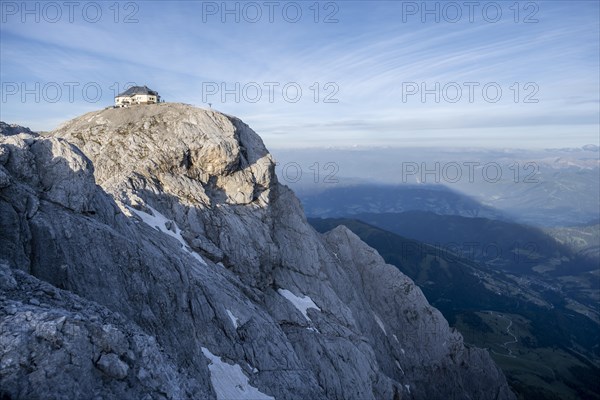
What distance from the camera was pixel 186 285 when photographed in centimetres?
3788

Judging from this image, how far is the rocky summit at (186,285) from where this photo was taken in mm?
19281

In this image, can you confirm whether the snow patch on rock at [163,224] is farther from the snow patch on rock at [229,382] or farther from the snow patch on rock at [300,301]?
the snow patch on rock at [300,301]

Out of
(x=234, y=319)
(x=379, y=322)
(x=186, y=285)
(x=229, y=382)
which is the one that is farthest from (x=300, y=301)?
(x=186, y=285)

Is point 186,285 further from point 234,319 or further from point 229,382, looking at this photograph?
point 229,382

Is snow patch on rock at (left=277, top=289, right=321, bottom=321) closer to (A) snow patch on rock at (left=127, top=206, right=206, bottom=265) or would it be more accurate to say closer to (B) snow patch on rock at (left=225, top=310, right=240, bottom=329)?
(A) snow patch on rock at (left=127, top=206, right=206, bottom=265)

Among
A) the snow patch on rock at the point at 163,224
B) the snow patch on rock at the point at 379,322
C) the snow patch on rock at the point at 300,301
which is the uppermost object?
the snow patch on rock at the point at 163,224

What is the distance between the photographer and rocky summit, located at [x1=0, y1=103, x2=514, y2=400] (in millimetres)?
19281

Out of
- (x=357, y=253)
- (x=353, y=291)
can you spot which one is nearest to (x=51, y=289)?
(x=353, y=291)

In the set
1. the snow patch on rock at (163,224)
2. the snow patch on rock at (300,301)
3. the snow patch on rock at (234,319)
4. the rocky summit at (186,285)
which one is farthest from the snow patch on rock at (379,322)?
the snow patch on rock at (234,319)

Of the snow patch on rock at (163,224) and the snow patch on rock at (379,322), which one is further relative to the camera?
the snow patch on rock at (379,322)

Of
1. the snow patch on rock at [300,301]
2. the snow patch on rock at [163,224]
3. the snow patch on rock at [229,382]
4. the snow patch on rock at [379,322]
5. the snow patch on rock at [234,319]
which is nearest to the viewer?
the snow patch on rock at [229,382]

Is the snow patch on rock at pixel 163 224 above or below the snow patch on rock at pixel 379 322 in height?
above

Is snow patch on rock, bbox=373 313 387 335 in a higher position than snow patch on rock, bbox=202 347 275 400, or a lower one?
lower

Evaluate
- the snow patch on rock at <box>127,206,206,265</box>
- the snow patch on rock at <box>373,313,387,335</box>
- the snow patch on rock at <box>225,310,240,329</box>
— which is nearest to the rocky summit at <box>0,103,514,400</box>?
the snow patch on rock at <box>225,310,240,329</box>
